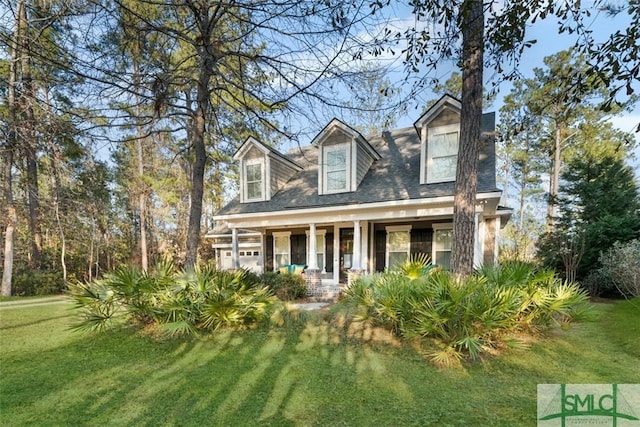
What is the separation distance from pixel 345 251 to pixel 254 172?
5.22m

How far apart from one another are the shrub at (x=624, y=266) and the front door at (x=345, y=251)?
8.11 m

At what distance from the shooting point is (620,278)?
8.66m

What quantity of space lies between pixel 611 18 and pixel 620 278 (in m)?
8.60

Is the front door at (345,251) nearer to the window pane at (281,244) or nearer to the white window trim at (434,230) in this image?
the window pane at (281,244)

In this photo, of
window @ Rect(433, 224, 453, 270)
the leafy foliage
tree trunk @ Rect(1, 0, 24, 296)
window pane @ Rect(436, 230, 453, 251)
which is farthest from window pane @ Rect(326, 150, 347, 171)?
the leafy foliage

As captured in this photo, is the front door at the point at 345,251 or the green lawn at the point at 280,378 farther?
the front door at the point at 345,251

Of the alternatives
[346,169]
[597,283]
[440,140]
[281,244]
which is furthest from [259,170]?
[597,283]

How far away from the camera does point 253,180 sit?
1305 centimetres

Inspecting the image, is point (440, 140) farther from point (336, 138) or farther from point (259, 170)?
point (259, 170)

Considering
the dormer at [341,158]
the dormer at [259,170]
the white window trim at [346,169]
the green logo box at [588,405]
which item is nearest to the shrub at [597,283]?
the green logo box at [588,405]

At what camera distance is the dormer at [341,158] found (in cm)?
1109

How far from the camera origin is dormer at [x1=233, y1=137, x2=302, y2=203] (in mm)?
12617

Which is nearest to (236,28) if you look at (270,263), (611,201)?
(270,263)

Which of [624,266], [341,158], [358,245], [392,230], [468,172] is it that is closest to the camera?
[468,172]
